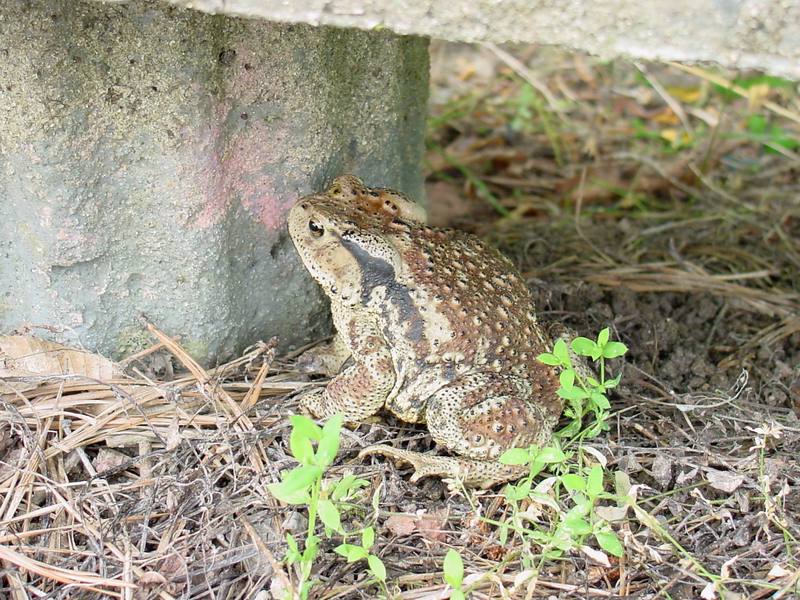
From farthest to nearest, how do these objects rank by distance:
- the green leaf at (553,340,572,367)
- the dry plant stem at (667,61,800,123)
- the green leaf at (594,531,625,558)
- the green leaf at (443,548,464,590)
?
the dry plant stem at (667,61,800,123) < the green leaf at (553,340,572,367) < the green leaf at (594,531,625,558) < the green leaf at (443,548,464,590)

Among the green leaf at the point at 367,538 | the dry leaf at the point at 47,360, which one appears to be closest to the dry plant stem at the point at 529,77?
the dry leaf at the point at 47,360

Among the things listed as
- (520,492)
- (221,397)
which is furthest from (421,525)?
(221,397)

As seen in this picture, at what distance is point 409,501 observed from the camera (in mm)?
2668

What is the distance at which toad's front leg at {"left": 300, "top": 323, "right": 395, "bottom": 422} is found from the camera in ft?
9.44

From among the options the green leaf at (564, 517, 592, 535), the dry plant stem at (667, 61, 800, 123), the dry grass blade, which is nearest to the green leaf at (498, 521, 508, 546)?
the green leaf at (564, 517, 592, 535)

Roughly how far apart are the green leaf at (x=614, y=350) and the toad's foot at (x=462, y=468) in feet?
1.42

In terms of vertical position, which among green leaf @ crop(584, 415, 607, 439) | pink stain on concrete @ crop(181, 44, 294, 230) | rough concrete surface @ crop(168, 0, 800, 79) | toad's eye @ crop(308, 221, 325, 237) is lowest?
green leaf @ crop(584, 415, 607, 439)

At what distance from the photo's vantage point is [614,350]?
268 centimetres

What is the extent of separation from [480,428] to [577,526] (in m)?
0.49

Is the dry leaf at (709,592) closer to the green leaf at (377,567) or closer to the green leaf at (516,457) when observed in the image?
the green leaf at (516,457)

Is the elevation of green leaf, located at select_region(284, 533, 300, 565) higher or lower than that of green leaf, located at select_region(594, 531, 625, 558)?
lower

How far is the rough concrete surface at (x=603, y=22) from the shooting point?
1.79 meters

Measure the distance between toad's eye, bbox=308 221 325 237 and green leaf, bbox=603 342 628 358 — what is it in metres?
0.97

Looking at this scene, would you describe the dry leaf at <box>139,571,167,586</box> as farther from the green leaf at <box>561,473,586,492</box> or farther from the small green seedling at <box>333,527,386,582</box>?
the green leaf at <box>561,473,586,492</box>
